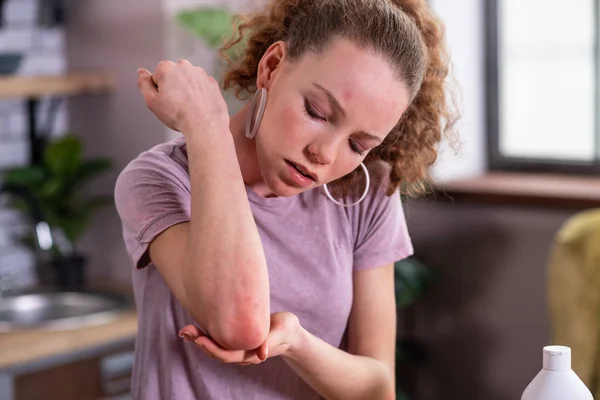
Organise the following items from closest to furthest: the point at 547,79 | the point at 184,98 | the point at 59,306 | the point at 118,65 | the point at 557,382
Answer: the point at 557,382
the point at 184,98
the point at 59,306
the point at 118,65
the point at 547,79

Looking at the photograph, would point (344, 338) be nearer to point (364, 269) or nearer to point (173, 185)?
point (364, 269)

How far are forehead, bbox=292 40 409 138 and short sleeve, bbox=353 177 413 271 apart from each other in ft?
0.80

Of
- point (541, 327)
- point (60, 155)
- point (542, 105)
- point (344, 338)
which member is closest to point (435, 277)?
point (541, 327)

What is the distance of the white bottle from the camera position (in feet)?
3.77

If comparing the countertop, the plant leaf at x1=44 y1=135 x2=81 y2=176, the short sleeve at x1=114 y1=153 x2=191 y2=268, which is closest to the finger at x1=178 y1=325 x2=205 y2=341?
the short sleeve at x1=114 y1=153 x2=191 y2=268

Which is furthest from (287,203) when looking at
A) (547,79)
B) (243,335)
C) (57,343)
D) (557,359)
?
(547,79)

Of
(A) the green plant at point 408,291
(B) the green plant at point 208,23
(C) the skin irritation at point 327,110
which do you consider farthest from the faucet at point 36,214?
(C) the skin irritation at point 327,110

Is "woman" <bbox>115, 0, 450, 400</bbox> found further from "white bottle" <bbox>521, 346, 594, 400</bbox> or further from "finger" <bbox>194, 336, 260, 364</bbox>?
"white bottle" <bbox>521, 346, 594, 400</bbox>

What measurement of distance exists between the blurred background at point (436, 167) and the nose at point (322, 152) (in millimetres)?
1602

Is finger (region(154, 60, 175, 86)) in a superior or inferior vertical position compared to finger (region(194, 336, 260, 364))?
superior

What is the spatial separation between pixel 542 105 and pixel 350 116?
2.27 m

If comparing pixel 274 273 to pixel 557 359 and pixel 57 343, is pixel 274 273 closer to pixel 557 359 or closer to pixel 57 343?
pixel 557 359

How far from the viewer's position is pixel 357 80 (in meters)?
1.25

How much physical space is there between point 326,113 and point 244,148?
0.59 feet
